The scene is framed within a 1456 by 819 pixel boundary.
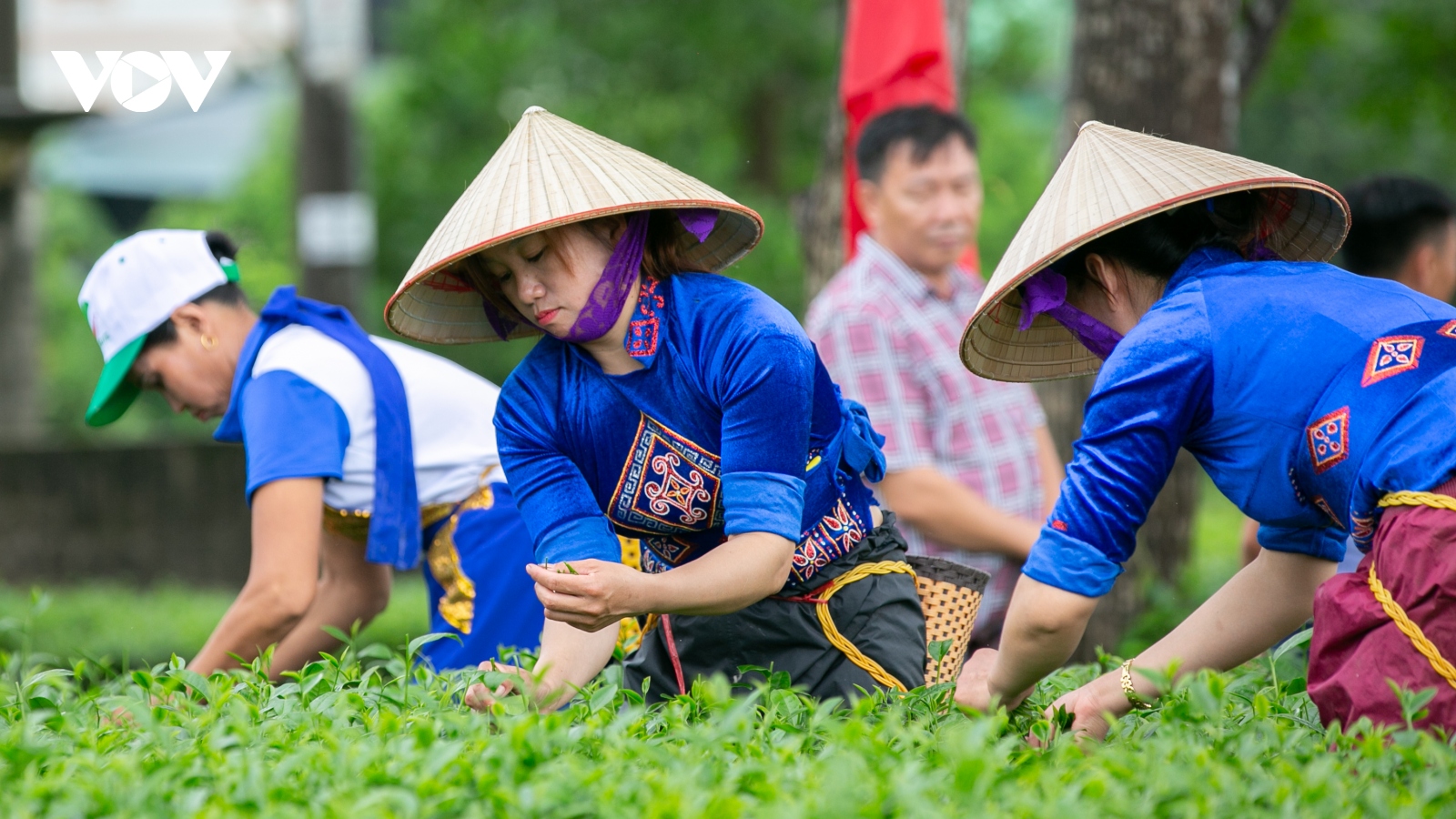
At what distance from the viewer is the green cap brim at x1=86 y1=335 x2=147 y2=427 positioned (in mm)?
3568

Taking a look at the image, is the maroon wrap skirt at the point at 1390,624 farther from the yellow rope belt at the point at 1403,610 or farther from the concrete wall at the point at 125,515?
the concrete wall at the point at 125,515

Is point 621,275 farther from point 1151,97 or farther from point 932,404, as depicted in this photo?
point 1151,97

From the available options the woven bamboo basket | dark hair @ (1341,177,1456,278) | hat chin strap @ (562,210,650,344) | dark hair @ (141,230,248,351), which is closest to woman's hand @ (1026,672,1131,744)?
the woven bamboo basket

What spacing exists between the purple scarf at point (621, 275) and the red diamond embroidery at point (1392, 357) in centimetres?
115

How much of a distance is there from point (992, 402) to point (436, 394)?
159 cm

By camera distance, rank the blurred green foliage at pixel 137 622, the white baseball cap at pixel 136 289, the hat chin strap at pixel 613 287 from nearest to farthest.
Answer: the hat chin strap at pixel 613 287 < the white baseball cap at pixel 136 289 < the blurred green foliage at pixel 137 622

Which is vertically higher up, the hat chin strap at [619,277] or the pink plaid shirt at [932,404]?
the hat chin strap at [619,277]

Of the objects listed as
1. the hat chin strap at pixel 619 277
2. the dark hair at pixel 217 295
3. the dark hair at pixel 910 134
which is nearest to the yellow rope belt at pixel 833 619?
the hat chin strap at pixel 619 277

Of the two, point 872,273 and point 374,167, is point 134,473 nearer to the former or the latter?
point 374,167

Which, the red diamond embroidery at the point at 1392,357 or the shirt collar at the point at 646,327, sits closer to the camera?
the red diamond embroidery at the point at 1392,357

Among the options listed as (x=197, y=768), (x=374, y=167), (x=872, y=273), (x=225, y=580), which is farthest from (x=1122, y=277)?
(x=374, y=167)

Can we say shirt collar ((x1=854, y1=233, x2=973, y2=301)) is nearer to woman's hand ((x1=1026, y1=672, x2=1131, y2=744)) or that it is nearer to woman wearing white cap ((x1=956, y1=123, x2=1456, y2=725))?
woman wearing white cap ((x1=956, y1=123, x2=1456, y2=725))

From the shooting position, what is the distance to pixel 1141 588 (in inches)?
229

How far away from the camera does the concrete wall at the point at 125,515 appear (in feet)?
31.0
